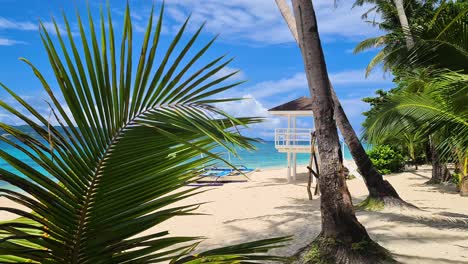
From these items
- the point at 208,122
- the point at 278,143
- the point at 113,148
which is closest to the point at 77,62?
the point at 113,148

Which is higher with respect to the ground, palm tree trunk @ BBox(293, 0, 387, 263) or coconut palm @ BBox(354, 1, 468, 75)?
coconut palm @ BBox(354, 1, 468, 75)

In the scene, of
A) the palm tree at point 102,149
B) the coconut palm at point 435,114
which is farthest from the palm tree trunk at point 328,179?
the palm tree at point 102,149

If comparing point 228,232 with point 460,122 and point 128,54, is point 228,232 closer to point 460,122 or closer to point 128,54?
point 460,122

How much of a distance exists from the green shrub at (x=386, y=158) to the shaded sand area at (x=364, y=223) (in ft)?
31.4

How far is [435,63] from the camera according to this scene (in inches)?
224

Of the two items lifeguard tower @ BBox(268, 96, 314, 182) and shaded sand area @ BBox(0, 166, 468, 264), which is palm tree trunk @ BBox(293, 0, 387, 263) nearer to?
shaded sand area @ BBox(0, 166, 468, 264)

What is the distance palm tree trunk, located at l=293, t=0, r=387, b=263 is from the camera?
5.37 metres

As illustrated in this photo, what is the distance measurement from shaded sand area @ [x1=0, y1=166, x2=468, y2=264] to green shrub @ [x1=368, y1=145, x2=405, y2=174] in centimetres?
958

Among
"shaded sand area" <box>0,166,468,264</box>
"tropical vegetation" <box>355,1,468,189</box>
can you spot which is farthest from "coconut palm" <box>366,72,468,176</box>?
"shaded sand area" <box>0,166,468,264</box>

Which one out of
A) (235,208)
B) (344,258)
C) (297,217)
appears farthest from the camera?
(235,208)

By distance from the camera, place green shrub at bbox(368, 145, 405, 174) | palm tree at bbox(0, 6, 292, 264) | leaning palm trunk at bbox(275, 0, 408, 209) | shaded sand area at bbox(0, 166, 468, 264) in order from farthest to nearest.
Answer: green shrub at bbox(368, 145, 405, 174) → leaning palm trunk at bbox(275, 0, 408, 209) → shaded sand area at bbox(0, 166, 468, 264) → palm tree at bbox(0, 6, 292, 264)

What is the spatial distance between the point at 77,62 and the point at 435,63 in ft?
18.5

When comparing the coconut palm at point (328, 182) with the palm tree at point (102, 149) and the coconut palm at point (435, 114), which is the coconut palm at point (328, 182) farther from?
the palm tree at point (102, 149)

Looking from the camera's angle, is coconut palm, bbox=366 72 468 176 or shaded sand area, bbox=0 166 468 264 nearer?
coconut palm, bbox=366 72 468 176
